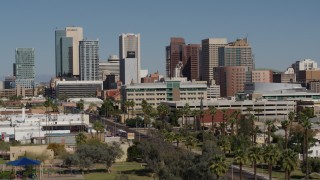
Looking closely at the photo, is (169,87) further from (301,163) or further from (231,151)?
(301,163)

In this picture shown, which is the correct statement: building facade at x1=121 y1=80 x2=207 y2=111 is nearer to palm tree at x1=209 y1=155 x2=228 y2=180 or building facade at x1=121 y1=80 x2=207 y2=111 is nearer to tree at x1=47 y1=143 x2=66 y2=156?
tree at x1=47 y1=143 x2=66 y2=156


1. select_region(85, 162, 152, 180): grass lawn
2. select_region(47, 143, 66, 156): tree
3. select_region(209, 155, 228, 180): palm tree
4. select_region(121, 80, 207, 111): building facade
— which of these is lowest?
select_region(85, 162, 152, 180): grass lawn

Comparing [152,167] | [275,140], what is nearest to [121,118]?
[275,140]

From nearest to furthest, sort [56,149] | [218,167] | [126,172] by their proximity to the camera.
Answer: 1. [218,167]
2. [126,172]
3. [56,149]

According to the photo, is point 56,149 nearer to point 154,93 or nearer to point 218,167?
point 218,167

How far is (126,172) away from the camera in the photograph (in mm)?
76562

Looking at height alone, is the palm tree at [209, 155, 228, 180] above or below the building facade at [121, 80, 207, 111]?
below

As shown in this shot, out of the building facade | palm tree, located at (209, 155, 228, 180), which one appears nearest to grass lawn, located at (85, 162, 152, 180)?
palm tree, located at (209, 155, 228, 180)

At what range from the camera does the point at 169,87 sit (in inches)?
7500

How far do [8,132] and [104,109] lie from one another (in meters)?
62.6

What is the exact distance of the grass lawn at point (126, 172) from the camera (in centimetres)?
7275

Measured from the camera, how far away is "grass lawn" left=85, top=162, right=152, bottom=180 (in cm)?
7275

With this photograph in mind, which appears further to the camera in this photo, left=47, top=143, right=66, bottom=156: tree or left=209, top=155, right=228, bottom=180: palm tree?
left=47, top=143, right=66, bottom=156: tree

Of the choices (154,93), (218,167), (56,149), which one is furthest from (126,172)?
(154,93)
